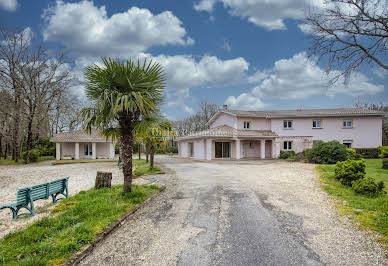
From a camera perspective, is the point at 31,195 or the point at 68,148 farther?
the point at 68,148

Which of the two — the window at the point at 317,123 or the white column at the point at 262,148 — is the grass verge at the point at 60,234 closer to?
the white column at the point at 262,148

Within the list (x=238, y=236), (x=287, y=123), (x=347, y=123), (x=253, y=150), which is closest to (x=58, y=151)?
(x=253, y=150)

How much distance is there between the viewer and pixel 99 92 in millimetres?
6836

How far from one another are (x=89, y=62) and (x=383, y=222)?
898 cm

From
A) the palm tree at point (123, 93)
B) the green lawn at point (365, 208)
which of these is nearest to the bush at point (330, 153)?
the green lawn at point (365, 208)

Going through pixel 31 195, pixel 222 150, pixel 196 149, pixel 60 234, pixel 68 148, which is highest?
pixel 68 148

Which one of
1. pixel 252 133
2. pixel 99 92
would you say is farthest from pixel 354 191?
pixel 252 133

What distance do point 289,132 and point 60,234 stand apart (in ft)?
88.4

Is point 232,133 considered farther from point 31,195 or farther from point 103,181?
point 31,195

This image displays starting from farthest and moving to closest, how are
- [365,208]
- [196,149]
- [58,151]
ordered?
1. [58,151]
2. [196,149]
3. [365,208]

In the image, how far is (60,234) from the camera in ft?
13.5

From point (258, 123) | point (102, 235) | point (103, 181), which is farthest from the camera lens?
point (258, 123)

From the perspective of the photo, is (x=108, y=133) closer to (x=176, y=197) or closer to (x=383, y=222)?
(x=176, y=197)

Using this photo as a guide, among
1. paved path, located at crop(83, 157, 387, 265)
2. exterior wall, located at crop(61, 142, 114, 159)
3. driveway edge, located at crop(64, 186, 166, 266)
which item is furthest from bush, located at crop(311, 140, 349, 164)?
exterior wall, located at crop(61, 142, 114, 159)
